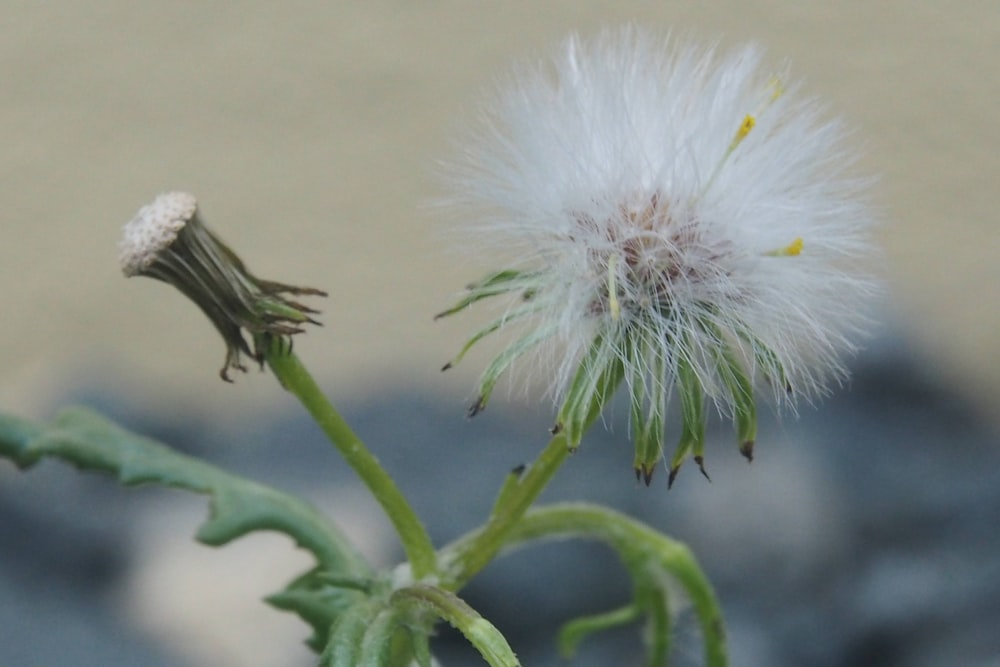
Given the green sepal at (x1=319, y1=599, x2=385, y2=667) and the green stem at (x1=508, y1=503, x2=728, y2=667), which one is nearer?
the green sepal at (x1=319, y1=599, x2=385, y2=667)

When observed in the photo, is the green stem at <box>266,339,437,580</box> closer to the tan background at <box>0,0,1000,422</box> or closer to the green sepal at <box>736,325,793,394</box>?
the green sepal at <box>736,325,793,394</box>

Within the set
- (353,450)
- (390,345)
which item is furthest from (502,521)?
(390,345)

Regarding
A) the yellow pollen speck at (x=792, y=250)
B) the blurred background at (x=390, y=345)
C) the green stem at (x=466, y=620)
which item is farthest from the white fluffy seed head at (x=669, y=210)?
the blurred background at (x=390, y=345)

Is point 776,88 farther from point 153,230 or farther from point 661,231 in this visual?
point 153,230

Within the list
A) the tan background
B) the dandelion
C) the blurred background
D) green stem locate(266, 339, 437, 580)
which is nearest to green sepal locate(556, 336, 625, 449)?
the dandelion

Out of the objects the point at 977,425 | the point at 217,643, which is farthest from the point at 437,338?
the point at 977,425

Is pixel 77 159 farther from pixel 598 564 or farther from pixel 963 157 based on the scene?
pixel 963 157
